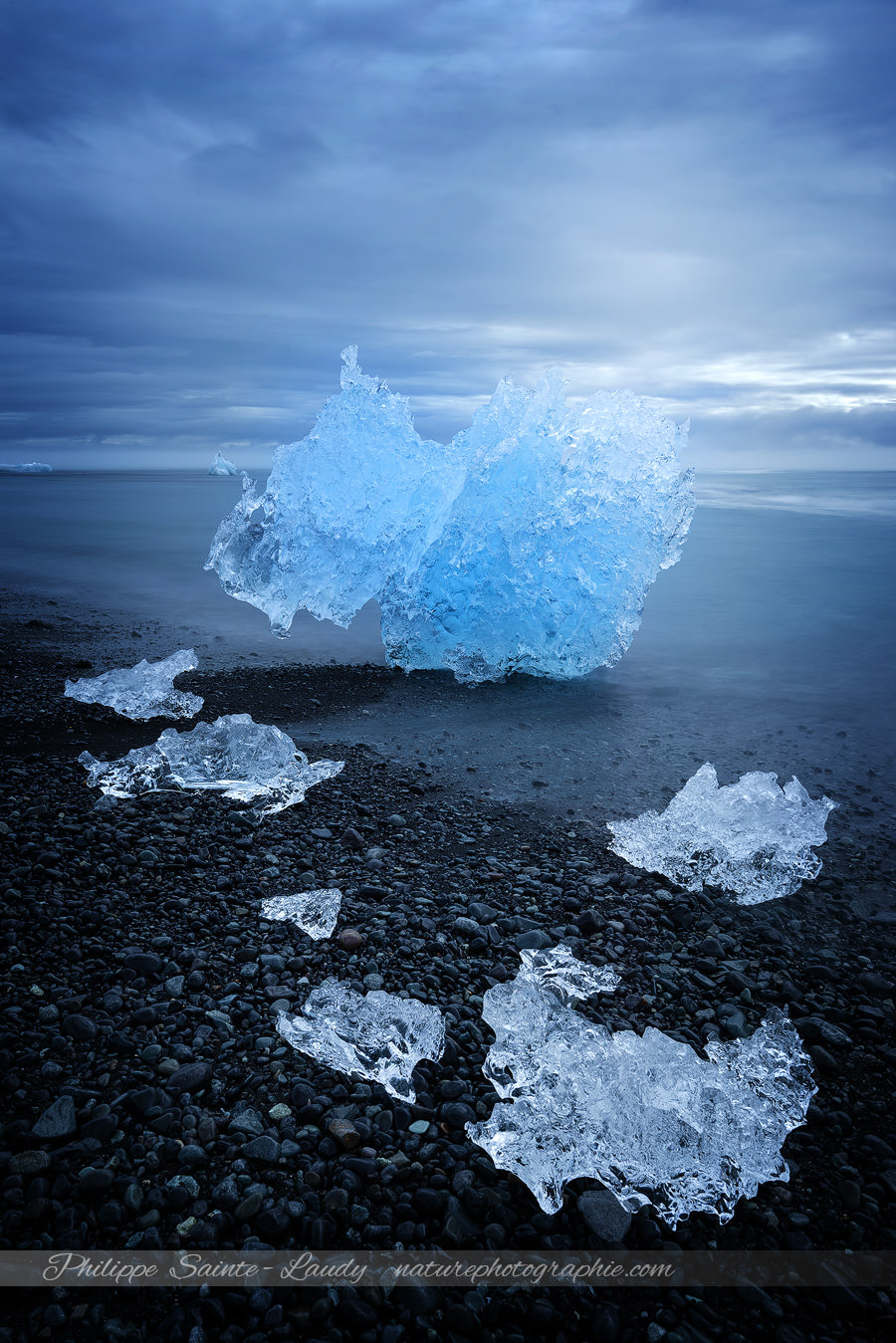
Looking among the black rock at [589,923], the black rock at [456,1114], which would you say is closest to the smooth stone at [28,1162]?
the black rock at [456,1114]

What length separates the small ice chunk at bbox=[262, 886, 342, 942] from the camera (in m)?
4.00

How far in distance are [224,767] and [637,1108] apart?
12.6 ft

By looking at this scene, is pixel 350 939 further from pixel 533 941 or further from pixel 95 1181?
pixel 95 1181

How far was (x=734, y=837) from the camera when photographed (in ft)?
16.5

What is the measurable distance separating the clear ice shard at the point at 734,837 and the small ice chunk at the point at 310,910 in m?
1.90

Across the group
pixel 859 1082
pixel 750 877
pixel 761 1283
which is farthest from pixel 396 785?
pixel 761 1283

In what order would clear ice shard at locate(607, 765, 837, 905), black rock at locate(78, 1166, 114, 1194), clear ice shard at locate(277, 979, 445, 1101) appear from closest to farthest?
black rock at locate(78, 1166, 114, 1194) → clear ice shard at locate(277, 979, 445, 1101) → clear ice shard at locate(607, 765, 837, 905)

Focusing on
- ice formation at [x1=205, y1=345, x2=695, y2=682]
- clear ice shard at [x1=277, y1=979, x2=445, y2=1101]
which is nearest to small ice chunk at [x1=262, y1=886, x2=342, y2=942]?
clear ice shard at [x1=277, y1=979, x2=445, y2=1101]

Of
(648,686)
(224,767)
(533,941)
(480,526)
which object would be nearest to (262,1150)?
(533,941)

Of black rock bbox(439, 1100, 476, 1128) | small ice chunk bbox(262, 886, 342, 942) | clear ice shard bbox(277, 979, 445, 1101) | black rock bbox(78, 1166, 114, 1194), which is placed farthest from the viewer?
small ice chunk bbox(262, 886, 342, 942)

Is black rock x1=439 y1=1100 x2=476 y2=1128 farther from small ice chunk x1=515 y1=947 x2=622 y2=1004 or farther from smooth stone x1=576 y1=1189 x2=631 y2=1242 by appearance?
small ice chunk x1=515 y1=947 x2=622 y2=1004

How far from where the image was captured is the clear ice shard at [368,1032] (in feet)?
10.2

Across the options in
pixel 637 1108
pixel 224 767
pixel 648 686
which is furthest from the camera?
pixel 648 686

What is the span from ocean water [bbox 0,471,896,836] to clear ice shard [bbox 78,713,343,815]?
935mm
